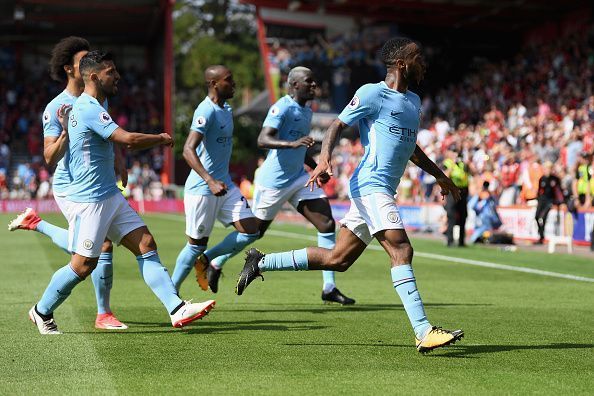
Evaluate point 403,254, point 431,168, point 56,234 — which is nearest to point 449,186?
point 431,168

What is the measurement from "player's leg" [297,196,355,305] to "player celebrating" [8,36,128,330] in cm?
227

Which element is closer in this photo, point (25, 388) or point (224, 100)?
point (25, 388)

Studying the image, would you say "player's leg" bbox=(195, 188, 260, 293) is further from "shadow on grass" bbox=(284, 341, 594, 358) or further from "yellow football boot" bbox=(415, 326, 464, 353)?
"yellow football boot" bbox=(415, 326, 464, 353)

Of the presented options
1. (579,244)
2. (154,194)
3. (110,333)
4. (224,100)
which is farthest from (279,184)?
Result: (154,194)

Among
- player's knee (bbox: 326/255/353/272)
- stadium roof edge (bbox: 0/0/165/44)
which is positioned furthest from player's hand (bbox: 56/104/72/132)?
stadium roof edge (bbox: 0/0/165/44)

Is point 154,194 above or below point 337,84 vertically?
below

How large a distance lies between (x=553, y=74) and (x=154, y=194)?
22231 millimetres

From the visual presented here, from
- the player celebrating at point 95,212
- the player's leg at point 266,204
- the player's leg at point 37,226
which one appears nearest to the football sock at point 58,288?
the player celebrating at point 95,212

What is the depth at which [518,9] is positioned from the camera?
41781mm

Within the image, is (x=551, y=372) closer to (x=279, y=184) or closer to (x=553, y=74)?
(x=279, y=184)

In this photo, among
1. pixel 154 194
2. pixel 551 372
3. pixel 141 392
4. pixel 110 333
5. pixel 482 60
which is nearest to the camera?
pixel 141 392

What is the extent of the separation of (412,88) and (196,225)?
14.5 feet

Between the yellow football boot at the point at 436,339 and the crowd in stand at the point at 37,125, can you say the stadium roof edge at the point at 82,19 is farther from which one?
the yellow football boot at the point at 436,339

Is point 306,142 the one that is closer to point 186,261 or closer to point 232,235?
point 232,235
